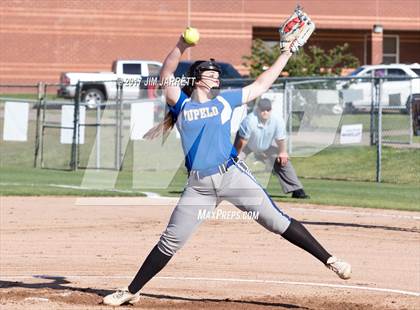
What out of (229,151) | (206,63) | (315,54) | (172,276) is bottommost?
(172,276)

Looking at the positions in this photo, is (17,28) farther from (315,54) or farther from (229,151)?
(229,151)

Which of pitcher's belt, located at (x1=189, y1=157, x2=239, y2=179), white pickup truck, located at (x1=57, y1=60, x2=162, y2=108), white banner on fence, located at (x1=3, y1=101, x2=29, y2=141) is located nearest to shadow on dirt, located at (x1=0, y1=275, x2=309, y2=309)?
pitcher's belt, located at (x1=189, y1=157, x2=239, y2=179)

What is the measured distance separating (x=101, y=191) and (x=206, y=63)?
36.0 ft

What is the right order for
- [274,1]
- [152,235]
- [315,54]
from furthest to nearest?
[274,1], [315,54], [152,235]

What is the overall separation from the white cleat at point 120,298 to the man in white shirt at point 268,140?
26.8ft

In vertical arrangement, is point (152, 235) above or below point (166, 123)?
below

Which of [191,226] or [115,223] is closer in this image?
[191,226]

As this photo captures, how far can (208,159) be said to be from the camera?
8242mm

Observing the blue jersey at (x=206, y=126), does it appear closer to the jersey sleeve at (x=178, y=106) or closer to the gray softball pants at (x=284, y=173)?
the jersey sleeve at (x=178, y=106)

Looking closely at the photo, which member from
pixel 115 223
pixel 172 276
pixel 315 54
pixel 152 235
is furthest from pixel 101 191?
pixel 315 54

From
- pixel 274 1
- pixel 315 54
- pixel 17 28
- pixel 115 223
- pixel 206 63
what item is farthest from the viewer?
pixel 274 1

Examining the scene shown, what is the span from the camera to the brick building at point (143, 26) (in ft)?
139

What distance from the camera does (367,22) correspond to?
4684cm

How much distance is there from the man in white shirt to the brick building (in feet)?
84.3
